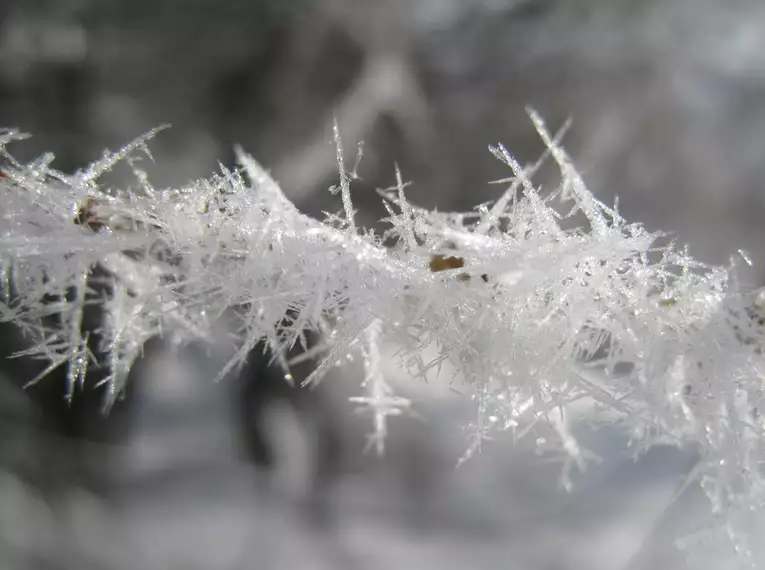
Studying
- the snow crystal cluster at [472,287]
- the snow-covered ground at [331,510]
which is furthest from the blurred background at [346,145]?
the snow crystal cluster at [472,287]

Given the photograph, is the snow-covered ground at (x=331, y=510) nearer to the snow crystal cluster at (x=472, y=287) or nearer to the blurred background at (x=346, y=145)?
the blurred background at (x=346, y=145)

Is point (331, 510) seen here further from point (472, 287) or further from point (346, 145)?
point (472, 287)

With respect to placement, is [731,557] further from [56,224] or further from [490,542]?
[56,224]

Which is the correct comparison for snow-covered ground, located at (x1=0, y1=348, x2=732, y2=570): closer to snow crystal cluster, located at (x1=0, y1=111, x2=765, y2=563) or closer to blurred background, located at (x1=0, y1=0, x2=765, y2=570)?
blurred background, located at (x1=0, y1=0, x2=765, y2=570)

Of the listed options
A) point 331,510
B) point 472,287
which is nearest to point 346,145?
point 331,510

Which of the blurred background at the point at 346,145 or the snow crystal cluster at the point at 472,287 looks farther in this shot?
the blurred background at the point at 346,145

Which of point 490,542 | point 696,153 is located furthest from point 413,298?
point 696,153

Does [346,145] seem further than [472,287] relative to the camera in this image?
Yes

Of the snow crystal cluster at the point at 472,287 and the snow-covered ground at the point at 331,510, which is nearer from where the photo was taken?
the snow crystal cluster at the point at 472,287
